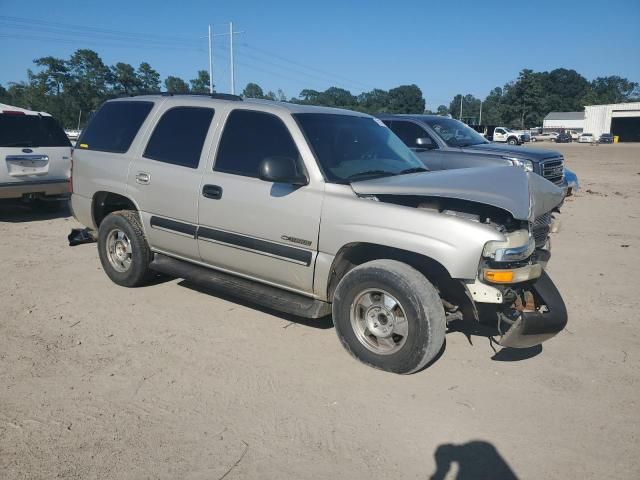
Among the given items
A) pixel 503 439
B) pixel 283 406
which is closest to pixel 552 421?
pixel 503 439

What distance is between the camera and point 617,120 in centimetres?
7519

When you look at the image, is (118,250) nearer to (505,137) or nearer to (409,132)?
(409,132)

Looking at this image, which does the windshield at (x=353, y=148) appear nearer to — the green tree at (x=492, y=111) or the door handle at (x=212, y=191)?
the door handle at (x=212, y=191)

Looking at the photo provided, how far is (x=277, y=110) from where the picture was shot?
4473mm

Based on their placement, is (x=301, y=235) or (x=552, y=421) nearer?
(x=552, y=421)

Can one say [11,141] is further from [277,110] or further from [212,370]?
[212,370]

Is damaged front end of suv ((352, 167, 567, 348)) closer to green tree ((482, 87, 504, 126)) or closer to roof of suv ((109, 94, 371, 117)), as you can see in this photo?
roof of suv ((109, 94, 371, 117))

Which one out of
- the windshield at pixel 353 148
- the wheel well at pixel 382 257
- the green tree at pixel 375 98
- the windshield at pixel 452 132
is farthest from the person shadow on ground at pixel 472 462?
the green tree at pixel 375 98

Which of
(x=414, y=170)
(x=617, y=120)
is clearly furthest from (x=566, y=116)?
(x=414, y=170)

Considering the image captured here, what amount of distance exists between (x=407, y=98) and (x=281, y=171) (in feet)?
412

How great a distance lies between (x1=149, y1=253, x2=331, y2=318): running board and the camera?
4199 millimetres

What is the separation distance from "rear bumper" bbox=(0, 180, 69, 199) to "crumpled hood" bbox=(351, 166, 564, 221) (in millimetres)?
7026

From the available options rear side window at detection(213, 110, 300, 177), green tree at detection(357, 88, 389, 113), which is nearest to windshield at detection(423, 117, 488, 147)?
rear side window at detection(213, 110, 300, 177)

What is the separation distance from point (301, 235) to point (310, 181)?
1.42ft
